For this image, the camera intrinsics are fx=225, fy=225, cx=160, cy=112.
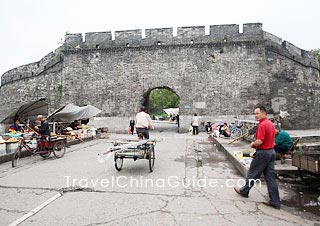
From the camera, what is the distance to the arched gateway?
49.6 feet

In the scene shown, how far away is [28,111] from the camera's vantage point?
11.9m

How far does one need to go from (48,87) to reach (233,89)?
13.7 metres

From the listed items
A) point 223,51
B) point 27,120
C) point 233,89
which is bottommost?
point 27,120

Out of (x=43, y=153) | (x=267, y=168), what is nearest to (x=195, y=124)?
(x=43, y=153)

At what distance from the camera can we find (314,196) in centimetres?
415

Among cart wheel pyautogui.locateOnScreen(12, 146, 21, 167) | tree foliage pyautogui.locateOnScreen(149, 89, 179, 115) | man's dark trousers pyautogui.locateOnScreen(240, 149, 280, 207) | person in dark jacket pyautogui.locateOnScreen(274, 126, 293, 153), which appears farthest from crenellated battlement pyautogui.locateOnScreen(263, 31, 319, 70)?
tree foliage pyautogui.locateOnScreen(149, 89, 179, 115)

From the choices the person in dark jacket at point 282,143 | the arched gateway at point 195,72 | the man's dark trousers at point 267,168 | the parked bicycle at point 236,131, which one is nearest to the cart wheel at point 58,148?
the man's dark trousers at point 267,168

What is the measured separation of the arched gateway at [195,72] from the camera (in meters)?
15.1

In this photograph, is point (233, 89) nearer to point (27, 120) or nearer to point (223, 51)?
point (223, 51)

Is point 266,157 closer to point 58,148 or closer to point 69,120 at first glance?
point 58,148

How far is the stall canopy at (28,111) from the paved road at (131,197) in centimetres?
592

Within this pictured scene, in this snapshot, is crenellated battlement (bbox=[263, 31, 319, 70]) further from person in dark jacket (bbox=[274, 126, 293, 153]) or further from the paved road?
the paved road

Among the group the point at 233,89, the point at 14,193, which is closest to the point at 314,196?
the point at 14,193

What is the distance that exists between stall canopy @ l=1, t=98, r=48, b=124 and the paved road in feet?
19.4
